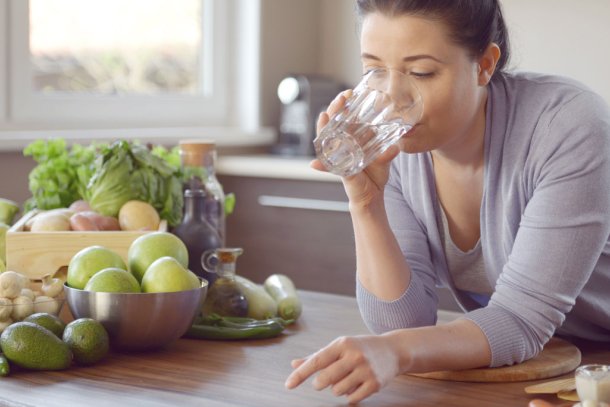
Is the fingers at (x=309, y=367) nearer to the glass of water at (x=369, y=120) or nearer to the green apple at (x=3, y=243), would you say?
the glass of water at (x=369, y=120)

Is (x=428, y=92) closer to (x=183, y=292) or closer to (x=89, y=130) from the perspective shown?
(x=183, y=292)

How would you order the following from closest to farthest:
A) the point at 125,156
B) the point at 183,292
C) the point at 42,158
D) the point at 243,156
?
the point at 183,292, the point at 125,156, the point at 42,158, the point at 243,156

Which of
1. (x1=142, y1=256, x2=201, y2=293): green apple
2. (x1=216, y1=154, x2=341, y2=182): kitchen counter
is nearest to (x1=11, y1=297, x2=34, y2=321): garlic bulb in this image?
(x1=142, y1=256, x2=201, y2=293): green apple

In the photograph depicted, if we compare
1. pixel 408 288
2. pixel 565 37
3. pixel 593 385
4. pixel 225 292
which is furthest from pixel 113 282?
pixel 565 37

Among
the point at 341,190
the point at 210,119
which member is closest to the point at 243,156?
the point at 210,119

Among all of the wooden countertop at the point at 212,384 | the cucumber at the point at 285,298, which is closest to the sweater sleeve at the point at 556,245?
the wooden countertop at the point at 212,384

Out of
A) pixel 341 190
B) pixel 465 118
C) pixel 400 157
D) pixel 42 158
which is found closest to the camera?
pixel 465 118

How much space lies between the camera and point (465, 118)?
A: 1551 millimetres

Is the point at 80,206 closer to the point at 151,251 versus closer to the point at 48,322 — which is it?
the point at 151,251

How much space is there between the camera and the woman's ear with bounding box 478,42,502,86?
157cm

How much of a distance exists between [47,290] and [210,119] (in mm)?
2520

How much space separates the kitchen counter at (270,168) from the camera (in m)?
3.36

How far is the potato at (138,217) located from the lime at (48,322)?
38 centimetres

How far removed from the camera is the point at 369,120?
4.57ft
